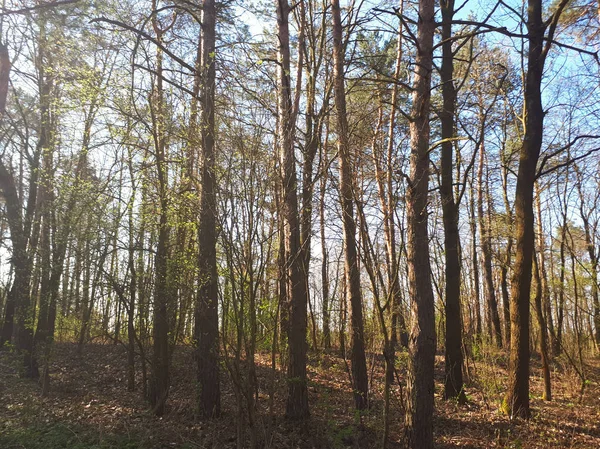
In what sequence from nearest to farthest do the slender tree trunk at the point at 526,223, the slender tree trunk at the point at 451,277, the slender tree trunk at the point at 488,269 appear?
the slender tree trunk at the point at 526,223 → the slender tree trunk at the point at 451,277 → the slender tree trunk at the point at 488,269

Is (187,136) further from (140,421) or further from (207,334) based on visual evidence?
(140,421)

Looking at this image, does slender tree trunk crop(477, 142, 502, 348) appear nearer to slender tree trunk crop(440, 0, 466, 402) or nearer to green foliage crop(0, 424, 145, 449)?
slender tree trunk crop(440, 0, 466, 402)

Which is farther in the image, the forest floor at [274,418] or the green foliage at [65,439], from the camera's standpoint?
the forest floor at [274,418]

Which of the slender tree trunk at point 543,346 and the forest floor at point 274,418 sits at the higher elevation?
the slender tree trunk at point 543,346

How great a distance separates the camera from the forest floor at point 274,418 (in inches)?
217

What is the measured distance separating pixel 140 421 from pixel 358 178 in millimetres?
5336

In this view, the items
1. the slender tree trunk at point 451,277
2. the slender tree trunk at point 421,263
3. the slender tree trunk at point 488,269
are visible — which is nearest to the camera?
the slender tree trunk at point 421,263

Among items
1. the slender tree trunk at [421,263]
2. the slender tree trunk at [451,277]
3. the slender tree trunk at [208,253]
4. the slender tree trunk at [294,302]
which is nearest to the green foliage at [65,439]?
the slender tree trunk at [208,253]

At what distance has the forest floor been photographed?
18.1 feet

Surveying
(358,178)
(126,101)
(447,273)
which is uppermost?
(126,101)

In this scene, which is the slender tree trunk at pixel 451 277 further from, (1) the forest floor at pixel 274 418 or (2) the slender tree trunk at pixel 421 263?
(2) the slender tree trunk at pixel 421 263

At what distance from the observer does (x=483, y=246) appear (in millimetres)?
14180

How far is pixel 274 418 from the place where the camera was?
19.1 ft

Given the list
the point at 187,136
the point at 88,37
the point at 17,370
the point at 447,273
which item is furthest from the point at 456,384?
the point at 17,370
